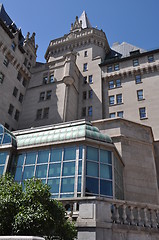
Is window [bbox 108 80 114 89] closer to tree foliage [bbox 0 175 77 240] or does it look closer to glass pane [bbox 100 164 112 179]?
glass pane [bbox 100 164 112 179]

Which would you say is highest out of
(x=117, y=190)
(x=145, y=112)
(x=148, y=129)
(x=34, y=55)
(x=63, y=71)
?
(x=34, y=55)

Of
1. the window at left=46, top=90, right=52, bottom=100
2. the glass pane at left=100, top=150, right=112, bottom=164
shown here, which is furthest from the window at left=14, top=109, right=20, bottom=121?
the glass pane at left=100, top=150, right=112, bottom=164

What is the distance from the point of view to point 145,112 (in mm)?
34406

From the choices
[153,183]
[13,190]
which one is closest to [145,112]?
[153,183]

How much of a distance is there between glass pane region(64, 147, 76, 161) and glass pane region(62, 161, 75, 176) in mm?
534

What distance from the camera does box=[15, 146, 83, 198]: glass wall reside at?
55.6 ft

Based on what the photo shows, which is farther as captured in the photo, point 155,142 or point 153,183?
point 155,142

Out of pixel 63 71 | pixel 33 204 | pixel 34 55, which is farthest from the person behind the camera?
pixel 34 55

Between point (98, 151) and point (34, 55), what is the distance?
120 feet

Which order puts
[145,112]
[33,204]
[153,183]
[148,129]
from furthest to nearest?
[145,112] → [148,129] → [153,183] → [33,204]

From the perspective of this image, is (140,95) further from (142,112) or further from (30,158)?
(30,158)

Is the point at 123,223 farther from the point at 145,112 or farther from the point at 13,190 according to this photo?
the point at 145,112

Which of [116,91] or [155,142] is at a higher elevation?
[116,91]

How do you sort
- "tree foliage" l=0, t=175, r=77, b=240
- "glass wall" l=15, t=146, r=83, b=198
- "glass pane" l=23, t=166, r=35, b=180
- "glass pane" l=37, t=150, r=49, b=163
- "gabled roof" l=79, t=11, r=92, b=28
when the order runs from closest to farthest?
"tree foliage" l=0, t=175, r=77, b=240, "glass wall" l=15, t=146, r=83, b=198, "glass pane" l=23, t=166, r=35, b=180, "glass pane" l=37, t=150, r=49, b=163, "gabled roof" l=79, t=11, r=92, b=28
